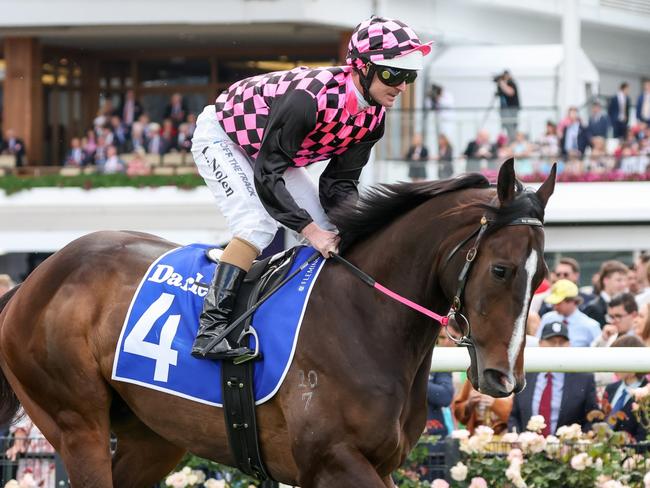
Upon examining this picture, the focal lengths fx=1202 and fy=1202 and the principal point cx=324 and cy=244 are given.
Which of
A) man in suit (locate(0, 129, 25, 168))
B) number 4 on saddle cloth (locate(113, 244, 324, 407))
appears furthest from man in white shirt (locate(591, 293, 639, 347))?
man in suit (locate(0, 129, 25, 168))

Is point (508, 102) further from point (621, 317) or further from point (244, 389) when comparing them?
point (244, 389)

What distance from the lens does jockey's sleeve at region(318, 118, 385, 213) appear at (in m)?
4.43

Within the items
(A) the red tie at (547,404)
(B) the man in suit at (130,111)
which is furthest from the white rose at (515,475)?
(B) the man in suit at (130,111)

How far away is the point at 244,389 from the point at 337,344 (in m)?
0.38

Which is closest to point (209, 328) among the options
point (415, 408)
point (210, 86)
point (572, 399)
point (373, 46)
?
point (415, 408)

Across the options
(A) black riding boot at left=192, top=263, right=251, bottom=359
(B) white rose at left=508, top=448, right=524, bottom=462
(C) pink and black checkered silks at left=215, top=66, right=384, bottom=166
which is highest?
(C) pink and black checkered silks at left=215, top=66, right=384, bottom=166

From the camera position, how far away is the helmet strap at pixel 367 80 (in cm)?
416

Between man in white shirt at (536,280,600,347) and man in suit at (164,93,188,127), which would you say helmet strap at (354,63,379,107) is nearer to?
man in white shirt at (536,280,600,347)

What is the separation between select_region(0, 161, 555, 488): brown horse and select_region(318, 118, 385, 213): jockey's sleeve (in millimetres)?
192

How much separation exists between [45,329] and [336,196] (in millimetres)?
1247

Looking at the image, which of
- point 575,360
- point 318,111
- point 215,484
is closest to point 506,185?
point 318,111

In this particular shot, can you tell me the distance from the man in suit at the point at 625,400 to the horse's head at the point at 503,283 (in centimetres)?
180

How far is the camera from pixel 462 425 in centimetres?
635

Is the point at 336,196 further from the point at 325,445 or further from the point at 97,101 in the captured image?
Answer: the point at 97,101
